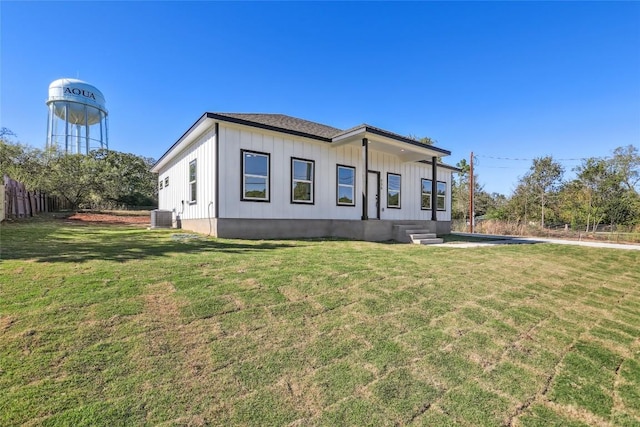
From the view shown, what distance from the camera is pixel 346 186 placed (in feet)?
35.7

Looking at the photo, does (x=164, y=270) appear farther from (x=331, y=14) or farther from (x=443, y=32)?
(x=443, y=32)

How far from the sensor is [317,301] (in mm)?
3328

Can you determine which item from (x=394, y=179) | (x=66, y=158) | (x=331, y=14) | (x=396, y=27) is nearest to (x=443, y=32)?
(x=396, y=27)

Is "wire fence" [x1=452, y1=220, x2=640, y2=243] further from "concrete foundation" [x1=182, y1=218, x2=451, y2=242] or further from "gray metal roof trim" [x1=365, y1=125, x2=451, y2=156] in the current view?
"concrete foundation" [x1=182, y1=218, x2=451, y2=242]

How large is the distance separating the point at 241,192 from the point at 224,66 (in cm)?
679

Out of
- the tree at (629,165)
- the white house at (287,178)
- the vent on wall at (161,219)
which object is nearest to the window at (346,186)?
the white house at (287,178)

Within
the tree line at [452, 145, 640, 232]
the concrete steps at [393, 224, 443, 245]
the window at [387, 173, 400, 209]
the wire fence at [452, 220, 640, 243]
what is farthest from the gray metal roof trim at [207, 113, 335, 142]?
the tree line at [452, 145, 640, 232]

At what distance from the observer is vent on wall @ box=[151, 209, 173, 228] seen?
1095 cm

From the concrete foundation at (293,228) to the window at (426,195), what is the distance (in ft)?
8.98

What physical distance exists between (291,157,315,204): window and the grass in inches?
213

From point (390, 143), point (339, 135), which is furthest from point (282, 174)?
point (390, 143)

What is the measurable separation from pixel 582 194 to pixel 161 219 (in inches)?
1175

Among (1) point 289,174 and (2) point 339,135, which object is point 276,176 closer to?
(1) point 289,174

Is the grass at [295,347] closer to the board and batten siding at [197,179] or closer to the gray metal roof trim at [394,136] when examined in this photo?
the board and batten siding at [197,179]
